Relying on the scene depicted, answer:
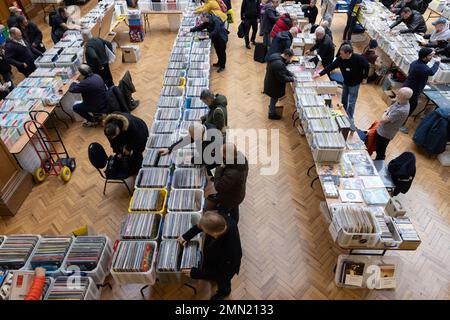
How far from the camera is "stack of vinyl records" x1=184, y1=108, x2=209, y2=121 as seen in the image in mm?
5508

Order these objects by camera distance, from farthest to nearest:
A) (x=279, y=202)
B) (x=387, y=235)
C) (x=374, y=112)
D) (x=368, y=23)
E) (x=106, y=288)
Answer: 1. (x=368, y=23)
2. (x=374, y=112)
3. (x=279, y=202)
4. (x=106, y=288)
5. (x=387, y=235)

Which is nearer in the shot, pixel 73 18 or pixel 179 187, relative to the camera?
pixel 179 187

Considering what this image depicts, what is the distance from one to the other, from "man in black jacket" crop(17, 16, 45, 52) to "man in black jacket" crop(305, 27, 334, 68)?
6983 mm

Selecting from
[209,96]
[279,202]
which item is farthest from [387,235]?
[209,96]

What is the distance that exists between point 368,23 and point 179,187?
25.4 ft

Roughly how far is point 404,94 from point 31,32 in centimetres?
878

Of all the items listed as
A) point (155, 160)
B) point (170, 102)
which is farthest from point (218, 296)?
point (170, 102)

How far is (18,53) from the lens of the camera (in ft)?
23.7

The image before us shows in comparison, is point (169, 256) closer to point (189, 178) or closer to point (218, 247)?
point (218, 247)

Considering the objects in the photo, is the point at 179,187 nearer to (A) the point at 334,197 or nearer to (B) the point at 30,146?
(A) the point at 334,197

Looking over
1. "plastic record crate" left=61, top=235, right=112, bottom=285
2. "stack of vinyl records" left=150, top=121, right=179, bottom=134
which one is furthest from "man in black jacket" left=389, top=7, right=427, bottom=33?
"plastic record crate" left=61, top=235, right=112, bottom=285

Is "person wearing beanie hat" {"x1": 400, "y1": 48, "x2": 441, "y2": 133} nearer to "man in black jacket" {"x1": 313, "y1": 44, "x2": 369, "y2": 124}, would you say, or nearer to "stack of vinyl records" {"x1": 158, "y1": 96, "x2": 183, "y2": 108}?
"man in black jacket" {"x1": 313, "y1": 44, "x2": 369, "y2": 124}

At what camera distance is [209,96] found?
5.07 m

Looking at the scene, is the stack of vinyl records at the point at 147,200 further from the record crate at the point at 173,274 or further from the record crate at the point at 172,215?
the record crate at the point at 173,274
